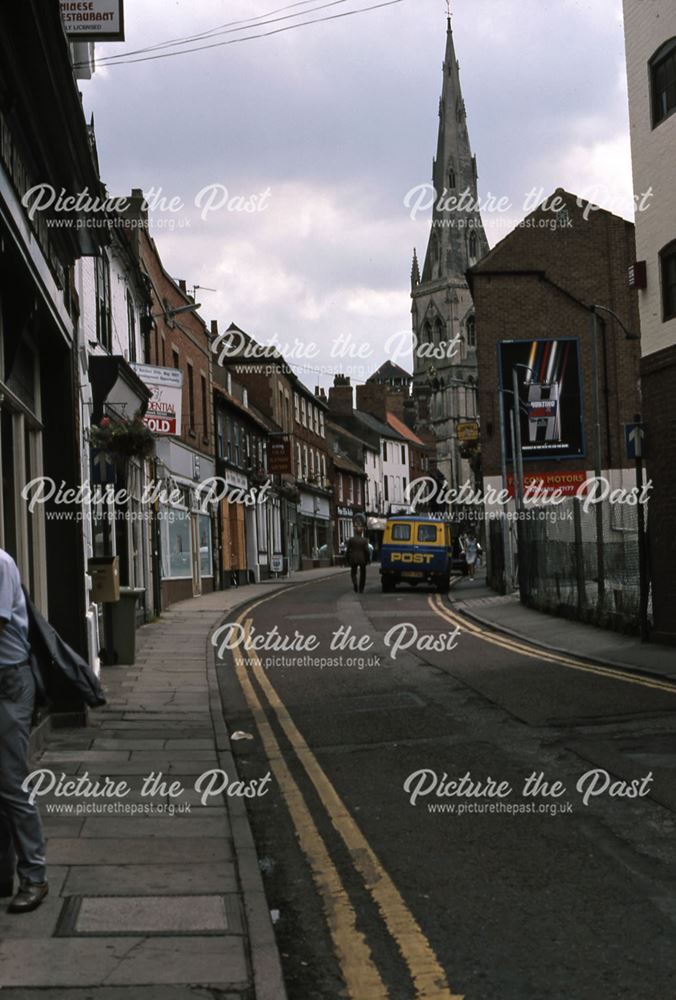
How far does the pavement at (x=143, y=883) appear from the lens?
14.8 ft

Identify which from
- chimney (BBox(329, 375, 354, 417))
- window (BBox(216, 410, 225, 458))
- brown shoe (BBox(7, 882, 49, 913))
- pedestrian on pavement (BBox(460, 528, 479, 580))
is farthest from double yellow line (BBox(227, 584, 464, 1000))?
chimney (BBox(329, 375, 354, 417))

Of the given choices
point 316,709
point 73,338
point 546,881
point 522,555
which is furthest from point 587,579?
point 546,881

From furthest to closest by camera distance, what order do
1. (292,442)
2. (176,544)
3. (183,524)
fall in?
(292,442), (183,524), (176,544)

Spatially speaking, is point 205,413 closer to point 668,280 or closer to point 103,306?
point 103,306

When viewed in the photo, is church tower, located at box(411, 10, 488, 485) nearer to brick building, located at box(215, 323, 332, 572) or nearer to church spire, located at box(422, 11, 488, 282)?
church spire, located at box(422, 11, 488, 282)

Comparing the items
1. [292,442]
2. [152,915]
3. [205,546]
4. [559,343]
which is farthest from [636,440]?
[292,442]

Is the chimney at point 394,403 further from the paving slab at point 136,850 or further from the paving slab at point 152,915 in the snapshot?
the paving slab at point 152,915

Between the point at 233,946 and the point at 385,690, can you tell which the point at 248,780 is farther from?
the point at 385,690

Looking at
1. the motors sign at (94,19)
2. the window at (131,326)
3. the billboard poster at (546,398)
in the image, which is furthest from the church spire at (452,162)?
the motors sign at (94,19)

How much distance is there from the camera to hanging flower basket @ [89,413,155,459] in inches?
682

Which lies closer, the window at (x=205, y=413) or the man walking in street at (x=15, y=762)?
the man walking in street at (x=15, y=762)

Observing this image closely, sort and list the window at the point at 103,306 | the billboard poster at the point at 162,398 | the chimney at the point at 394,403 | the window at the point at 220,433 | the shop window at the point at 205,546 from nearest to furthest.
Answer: the window at the point at 103,306 < the billboard poster at the point at 162,398 < the shop window at the point at 205,546 < the window at the point at 220,433 < the chimney at the point at 394,403

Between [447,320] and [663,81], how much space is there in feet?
375

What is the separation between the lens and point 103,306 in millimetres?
21828
